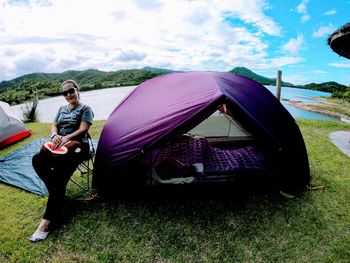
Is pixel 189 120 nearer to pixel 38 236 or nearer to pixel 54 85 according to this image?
pixel 38 236

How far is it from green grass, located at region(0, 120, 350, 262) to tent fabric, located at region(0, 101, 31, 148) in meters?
3.35

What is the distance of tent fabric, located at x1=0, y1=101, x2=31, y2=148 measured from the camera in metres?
6.61

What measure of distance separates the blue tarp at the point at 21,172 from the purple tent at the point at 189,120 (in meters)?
1.22

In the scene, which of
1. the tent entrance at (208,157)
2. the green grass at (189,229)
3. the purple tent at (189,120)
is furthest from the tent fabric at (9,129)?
the tent entrance at (208,157)

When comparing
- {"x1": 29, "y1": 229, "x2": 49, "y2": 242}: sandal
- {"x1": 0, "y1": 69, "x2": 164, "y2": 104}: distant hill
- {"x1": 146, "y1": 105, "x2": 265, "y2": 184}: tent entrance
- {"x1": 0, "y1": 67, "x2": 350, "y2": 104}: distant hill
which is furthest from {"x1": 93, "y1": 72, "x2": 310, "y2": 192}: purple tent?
{"x1": 0, "y1": 69, "x2": 164, "y2": 104}: distant hill

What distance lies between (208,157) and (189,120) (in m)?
1.33

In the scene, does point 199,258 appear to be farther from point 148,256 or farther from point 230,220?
point 230,220

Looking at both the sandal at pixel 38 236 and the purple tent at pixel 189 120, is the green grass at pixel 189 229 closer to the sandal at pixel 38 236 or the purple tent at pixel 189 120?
the sandal at pixel 38 236

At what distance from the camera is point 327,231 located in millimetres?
2896

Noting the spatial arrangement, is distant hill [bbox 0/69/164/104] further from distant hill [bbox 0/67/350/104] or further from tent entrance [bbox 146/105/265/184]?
tent entrance [bbox 146/105/265/184]

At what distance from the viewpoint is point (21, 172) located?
4.50 meters

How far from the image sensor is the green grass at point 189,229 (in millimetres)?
2551

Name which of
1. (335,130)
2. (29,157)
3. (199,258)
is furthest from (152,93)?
(335,130)

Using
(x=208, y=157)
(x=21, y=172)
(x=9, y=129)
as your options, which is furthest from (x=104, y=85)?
(x=208, y=157)
